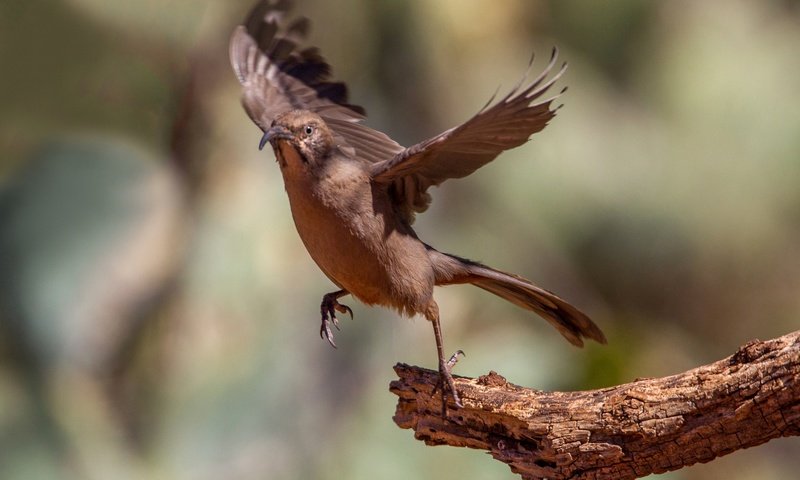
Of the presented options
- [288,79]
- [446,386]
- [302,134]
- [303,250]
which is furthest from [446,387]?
[303,250]

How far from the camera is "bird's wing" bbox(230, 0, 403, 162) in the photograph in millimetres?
5500

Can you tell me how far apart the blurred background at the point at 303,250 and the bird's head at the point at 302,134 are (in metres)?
4.65

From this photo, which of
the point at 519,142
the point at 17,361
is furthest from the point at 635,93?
the point at 519,142

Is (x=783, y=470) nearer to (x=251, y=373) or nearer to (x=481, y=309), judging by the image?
(x=481, y=309)

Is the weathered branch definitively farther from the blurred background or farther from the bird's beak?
the blurred background

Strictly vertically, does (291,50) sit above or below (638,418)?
above

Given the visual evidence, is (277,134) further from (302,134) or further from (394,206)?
(394,206)

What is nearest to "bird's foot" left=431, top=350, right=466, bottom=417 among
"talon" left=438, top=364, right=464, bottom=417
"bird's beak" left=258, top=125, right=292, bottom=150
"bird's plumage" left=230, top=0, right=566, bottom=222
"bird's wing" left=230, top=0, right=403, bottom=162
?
"talon" left=438, top=364, right=464, bottom=417

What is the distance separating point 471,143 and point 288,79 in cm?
155

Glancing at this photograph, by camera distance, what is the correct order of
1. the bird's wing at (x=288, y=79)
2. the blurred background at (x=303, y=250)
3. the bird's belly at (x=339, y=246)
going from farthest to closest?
the blurred background at (x=303, y=250) < the bird's wing at (x=288, y=79) < the bird's belly at (x=339, y=246)

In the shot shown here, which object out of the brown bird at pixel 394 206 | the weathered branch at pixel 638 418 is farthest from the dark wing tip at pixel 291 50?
the weathered branch at pixel 638 418

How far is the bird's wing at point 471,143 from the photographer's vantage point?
4148mm

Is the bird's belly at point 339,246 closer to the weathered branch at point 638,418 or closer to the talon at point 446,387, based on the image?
the talon at point 446,387

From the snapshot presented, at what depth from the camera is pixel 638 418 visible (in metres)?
3.91
